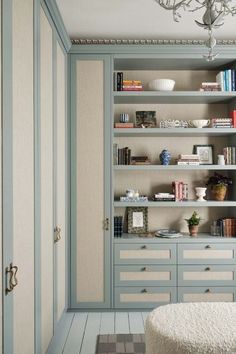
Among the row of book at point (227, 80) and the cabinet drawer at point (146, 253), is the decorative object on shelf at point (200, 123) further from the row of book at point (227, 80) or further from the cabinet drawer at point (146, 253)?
the cabinet drawer at point (146, 253)

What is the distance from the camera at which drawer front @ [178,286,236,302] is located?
3.67m

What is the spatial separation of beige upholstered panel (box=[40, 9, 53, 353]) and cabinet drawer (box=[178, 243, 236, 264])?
148 centimetres

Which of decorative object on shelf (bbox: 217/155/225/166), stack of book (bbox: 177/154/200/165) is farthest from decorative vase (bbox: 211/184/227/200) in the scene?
stack of book (bbox: 177/154/200/165)

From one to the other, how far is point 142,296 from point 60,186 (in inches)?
55.7

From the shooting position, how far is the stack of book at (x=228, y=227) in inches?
150

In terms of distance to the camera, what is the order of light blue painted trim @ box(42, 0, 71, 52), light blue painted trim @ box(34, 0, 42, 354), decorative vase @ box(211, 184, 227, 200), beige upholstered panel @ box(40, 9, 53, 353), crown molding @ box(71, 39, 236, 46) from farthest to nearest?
decorative vase @ box(211, 184, 227, 200) < crown molding @ box(71, 39, 236, 46) < light blue painted trim @ box(42, 0, 71, 52) < beige upholstered panel @ box(40, 9, 53, 353) < light blue painted trim @ box(34, 0, 42, 354)

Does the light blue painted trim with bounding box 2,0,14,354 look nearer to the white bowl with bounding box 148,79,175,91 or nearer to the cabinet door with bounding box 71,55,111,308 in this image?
the cabinet door with bounding box 71,55,111,308

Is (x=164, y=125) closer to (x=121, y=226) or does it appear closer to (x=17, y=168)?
(x=121, y=226)

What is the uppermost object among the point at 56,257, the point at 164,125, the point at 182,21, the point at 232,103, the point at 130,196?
the point at 182,21

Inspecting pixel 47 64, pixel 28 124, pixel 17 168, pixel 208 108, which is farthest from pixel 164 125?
pixel 17 168

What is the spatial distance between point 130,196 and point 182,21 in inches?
67.9

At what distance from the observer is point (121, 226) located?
3.80m

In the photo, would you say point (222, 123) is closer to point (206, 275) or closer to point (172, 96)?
point (172, 96)

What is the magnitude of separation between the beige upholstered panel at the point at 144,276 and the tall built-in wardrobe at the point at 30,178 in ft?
2.36
